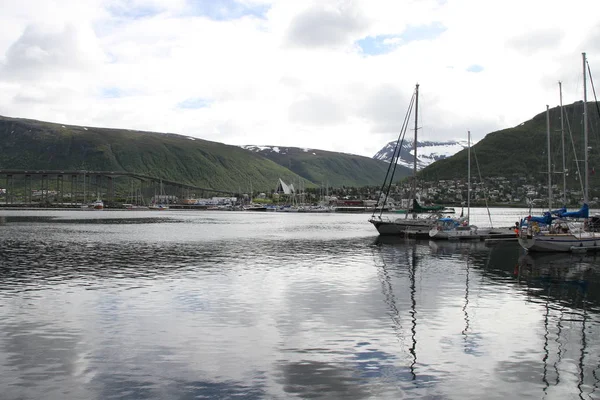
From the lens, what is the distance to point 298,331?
25031 millimetres

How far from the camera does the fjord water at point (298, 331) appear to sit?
58.0ft

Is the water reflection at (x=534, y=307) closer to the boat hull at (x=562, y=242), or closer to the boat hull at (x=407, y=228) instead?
the boat hull at (x=562, y=242)

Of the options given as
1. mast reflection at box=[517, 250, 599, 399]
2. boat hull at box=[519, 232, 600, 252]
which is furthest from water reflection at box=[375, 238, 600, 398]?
boat hull at box=[519, 232, 600, 252]

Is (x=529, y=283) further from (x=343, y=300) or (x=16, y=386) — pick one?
(x=16, y=386)

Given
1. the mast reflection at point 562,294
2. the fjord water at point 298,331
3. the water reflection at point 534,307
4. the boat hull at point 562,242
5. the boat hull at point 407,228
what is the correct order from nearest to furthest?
the fjord water at point 298,331 → the water reflection at point 534,307 → the mast reflection at point 562,294 → the boat hull at point 562,242 → the boat hull at point 407,228

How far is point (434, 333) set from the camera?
24766 mm

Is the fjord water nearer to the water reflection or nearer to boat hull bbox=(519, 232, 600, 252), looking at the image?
the water reflection

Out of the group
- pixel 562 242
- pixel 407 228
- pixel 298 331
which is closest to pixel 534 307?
pixel 298 331

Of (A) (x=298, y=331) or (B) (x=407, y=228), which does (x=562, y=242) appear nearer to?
(B) (x=407, y=228)

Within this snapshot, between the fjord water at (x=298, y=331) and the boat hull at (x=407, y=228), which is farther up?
the boat hull at (x=407, y=228)

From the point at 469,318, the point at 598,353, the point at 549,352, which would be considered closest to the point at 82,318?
the point at 469,318

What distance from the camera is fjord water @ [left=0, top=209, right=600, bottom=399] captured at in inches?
696

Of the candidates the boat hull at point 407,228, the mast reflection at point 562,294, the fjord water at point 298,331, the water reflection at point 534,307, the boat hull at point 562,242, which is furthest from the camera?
the boat hull at point 407,228

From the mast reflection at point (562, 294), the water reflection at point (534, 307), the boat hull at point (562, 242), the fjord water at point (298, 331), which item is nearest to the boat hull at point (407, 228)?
the water reflection at point (534, 307)
